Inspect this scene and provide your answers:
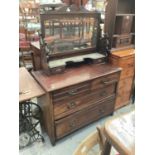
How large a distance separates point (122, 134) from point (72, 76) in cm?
91

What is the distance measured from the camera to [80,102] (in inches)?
63.3

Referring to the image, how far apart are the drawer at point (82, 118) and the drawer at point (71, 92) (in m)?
0.25

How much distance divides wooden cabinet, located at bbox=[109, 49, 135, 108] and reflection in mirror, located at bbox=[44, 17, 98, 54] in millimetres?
339

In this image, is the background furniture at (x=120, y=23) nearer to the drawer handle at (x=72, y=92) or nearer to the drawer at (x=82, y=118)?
the drawer at (x=82, y=118)

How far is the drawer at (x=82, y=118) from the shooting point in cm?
156

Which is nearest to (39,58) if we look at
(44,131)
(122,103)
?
(44,131)

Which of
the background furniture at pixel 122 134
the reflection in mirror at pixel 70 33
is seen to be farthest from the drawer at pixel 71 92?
the background furniture at pixel 122 134

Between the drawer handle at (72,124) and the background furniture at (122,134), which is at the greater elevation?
the background furniture at (122,134)

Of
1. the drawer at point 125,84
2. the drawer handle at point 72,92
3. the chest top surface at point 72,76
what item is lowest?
the drawer at point 125,84

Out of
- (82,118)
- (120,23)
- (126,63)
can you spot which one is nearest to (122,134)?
(82,118)
